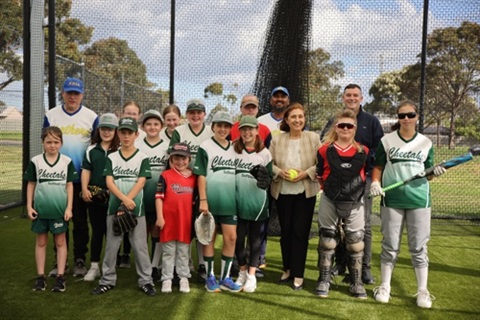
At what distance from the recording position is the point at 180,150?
3555 mm

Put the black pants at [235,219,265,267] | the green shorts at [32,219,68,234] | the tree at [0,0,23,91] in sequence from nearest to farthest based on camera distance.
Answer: the green shorts at [32,219,68,234] → the black pants at [235,219,265,267] → the tree at [0,0,23,91]

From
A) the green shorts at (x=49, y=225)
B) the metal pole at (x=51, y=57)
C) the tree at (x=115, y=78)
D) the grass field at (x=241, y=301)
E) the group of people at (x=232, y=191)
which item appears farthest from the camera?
the tree at (x=115, y=78)

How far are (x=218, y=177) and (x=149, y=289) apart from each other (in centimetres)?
109

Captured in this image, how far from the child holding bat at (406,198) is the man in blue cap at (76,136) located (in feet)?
8.57

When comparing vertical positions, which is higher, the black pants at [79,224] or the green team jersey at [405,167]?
the green team jersey at [405,167]

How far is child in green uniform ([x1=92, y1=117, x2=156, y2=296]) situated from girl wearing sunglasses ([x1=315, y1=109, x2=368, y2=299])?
1.46 m

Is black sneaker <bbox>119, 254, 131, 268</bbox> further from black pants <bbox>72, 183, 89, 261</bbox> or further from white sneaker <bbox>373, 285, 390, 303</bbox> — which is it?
white sneaker <bbox>373, 285, 390, 303</bbox>

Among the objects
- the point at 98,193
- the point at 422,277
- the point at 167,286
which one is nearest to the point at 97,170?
the point at 98,193

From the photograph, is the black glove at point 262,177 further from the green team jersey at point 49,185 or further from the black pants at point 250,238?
the green team jersey at point 49,185

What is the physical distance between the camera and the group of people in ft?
11.5

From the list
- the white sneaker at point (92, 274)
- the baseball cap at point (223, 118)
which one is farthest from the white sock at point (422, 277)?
the white sneaker at point (92, 274)

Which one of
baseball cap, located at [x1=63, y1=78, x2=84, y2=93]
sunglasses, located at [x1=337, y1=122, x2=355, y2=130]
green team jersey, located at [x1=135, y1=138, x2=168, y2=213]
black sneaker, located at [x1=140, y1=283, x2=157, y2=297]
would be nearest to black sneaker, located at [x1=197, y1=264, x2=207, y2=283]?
black sneaker, located at [x1=140, y1=283, x2=157, y2=297]

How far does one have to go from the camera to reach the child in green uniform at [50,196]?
3.60 meters

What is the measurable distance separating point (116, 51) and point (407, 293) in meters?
5.18
